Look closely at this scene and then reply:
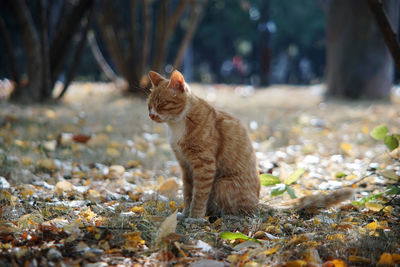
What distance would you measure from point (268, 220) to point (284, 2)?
26.3 m

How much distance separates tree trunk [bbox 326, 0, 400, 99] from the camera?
25.7 feet

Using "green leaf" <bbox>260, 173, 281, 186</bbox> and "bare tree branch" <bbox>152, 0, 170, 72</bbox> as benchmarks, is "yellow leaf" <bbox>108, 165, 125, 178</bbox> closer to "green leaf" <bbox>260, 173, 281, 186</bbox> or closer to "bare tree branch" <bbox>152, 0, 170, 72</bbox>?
"green leaf" <bbox>260, 173, 281, 186</bbox>

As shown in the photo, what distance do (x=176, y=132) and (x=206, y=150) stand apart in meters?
0.24

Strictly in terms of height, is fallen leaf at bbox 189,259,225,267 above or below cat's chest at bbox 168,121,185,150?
below

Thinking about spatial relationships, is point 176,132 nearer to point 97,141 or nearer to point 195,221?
point 195,221

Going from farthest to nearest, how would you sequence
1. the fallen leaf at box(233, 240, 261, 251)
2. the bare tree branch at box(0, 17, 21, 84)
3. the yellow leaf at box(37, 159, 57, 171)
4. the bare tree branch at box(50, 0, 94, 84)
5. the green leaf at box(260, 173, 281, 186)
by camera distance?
the bare tree branch at box(50, 0, 94, 84) → the bare tree branch at box(0, 17, 21, 84) → the yellow leaf at box(37, 159, 57, 171) → the green leaf at box(260, 173, 281, 186) → the fallen leaf at box(233, 240, 261, 251)

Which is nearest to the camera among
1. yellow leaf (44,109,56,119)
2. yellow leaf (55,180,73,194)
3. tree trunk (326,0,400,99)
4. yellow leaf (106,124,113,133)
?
yellow leaf (55,180,73,194)

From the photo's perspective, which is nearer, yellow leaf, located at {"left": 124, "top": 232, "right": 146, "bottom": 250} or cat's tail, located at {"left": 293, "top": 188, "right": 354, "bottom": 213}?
yellow leaf, located at {"left": 124, "top": 232, "right": 146, "bottom": 250}

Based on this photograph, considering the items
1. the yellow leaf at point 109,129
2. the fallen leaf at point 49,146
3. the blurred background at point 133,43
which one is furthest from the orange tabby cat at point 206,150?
the yellow leaf at point 109,129

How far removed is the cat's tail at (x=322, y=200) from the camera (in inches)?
88.4

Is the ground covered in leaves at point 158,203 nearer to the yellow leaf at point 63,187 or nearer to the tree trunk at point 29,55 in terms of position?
the yellow leaf at point 63,187

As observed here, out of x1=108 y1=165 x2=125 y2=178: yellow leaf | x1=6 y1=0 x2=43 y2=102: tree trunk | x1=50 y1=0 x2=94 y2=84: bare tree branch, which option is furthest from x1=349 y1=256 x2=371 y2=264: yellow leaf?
x1=50 y1=0 x2=94 y2=84: bare tree branch

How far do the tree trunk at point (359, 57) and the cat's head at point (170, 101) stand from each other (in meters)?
6.82

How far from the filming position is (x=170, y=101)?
227cm
